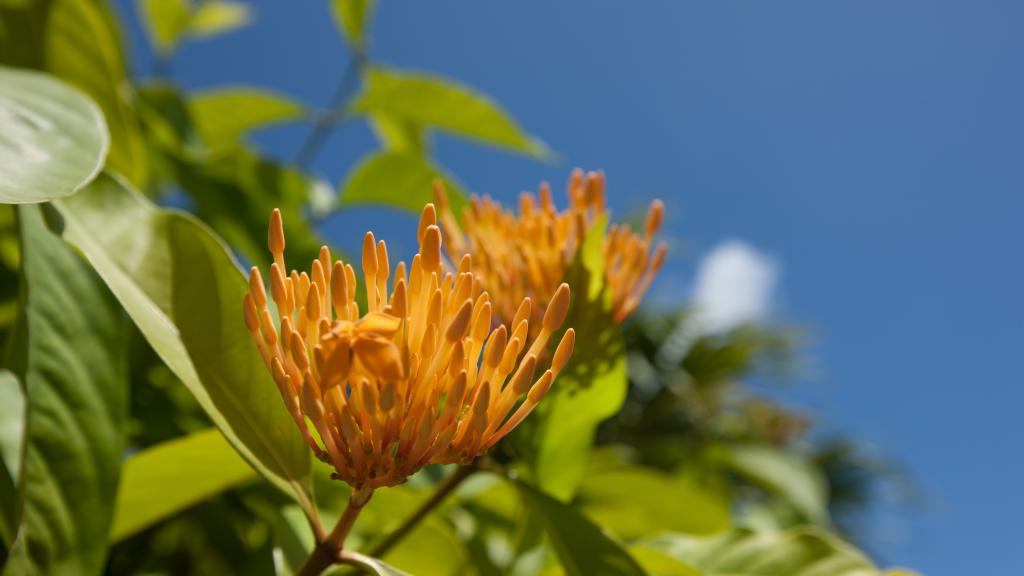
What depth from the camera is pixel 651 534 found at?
2.71 ft

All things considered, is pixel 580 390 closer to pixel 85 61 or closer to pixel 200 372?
pixel 200 372

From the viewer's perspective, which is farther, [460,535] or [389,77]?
[389,77]

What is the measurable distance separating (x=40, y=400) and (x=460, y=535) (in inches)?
14.7

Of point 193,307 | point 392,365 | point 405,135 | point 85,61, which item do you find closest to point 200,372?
point 193,307

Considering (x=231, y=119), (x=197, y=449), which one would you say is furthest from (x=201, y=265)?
(x=231, y=119)

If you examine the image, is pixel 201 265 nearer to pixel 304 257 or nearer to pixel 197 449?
pixel 197 449

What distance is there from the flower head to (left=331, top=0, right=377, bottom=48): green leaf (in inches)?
29.1

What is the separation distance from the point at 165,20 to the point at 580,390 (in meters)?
0.96

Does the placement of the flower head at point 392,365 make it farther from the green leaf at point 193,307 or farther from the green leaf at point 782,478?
the green leaf at point 782,478

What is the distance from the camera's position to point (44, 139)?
401mm

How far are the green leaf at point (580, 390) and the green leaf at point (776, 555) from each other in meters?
0.08

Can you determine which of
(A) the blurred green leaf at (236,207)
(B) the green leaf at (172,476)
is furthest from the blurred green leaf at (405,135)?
(B) the green leaf at (172,476)

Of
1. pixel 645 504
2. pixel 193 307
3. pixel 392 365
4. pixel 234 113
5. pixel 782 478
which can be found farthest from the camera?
pixel 782 478

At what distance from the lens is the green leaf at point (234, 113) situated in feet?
3.26
